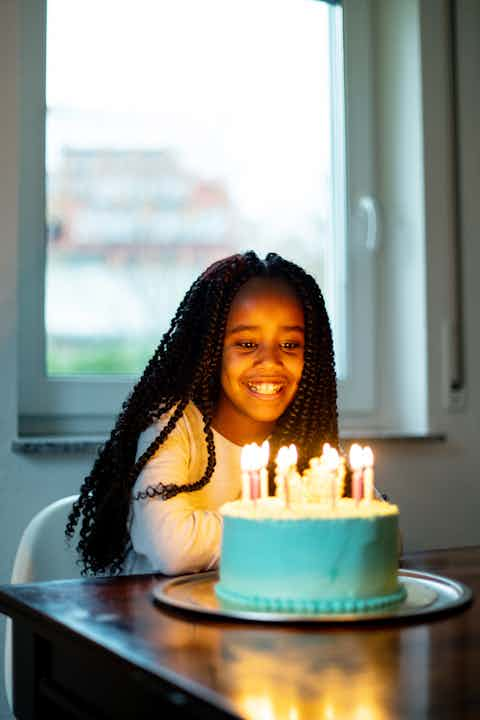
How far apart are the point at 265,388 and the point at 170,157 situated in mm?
1108

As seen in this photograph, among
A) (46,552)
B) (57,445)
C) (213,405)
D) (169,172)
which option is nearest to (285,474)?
(213,405)

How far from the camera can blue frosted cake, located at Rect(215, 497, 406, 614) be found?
1.08 meters

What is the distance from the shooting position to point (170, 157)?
2.56m

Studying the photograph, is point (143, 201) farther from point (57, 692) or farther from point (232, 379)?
point (57, 692)

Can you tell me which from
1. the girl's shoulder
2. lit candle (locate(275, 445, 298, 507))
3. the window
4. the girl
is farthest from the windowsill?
lit candle (locate(275, 445, 298, 507))

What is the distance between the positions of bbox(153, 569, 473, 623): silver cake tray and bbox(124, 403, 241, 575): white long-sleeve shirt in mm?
66

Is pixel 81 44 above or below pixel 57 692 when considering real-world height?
above

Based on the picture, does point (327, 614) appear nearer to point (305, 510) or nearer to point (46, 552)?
point (305, 510)

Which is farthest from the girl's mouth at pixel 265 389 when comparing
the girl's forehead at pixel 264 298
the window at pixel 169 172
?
the window at pixel 169 172

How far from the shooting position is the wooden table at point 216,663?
0.79 m

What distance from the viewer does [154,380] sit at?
5.35 feet

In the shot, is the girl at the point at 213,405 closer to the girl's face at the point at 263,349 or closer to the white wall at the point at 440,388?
the girl's face at the point at 263,349

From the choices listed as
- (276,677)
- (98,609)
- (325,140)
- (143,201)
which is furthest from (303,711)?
(325,140)

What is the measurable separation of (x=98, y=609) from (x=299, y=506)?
9.2 inches
